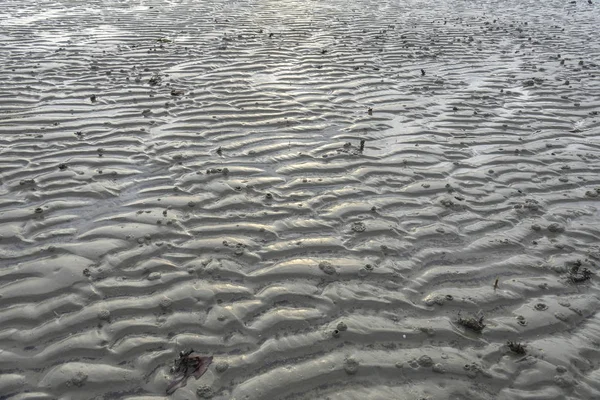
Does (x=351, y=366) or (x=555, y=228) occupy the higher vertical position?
(x=555, y=228)

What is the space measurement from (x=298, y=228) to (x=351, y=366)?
179 cm

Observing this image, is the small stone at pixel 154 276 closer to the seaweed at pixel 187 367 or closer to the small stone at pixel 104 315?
the small stone at pixel 104 315

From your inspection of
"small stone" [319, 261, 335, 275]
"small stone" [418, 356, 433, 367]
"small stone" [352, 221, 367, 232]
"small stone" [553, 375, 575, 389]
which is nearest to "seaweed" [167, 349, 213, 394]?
"small stone" [319, 261, 335, 275]

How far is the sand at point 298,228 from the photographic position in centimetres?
329

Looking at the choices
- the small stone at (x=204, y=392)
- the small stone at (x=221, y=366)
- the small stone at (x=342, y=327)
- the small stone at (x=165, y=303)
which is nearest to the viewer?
the small stone at (x=204, y=392)

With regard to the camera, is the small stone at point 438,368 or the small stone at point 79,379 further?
the small stone at point 438,368

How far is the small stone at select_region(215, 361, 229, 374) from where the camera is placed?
323cm

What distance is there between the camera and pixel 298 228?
4777 mm

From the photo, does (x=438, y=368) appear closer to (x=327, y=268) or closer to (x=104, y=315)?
(x=327, y=268)

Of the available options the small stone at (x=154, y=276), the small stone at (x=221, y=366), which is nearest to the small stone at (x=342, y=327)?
the small stone at (x=221, y=366)

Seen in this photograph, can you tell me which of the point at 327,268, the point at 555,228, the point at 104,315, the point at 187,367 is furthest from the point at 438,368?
the point at 104,315

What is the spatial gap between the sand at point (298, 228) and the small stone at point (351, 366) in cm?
1

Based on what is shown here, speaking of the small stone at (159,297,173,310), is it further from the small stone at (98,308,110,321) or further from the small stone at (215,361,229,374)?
the small stone at (215,361,229,374)

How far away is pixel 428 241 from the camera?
462 centimetres
